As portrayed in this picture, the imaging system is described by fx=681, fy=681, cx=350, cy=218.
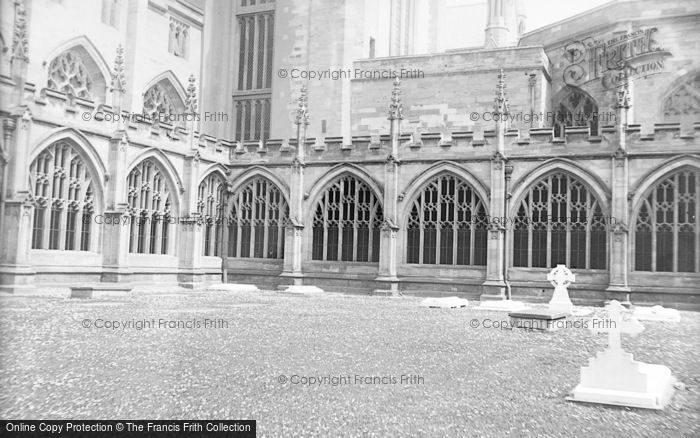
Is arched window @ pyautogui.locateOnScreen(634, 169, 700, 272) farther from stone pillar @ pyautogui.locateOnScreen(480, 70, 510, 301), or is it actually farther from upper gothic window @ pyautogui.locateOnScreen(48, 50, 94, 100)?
upper gothic window @ pyautogui.locateOnScreen(48, 50, 94, 100)

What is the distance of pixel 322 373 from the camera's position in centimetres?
828

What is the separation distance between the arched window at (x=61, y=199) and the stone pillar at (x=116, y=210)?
21.6 inches

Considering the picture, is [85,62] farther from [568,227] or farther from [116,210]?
[568,227]

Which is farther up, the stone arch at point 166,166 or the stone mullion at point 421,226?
the stone arch at point 166,166

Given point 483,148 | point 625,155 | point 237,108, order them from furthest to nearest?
point 237,108
point 483,148
point 625,155

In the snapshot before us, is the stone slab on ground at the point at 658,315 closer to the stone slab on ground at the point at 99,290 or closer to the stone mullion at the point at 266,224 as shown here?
the stone slab on ground at the point at 99,290

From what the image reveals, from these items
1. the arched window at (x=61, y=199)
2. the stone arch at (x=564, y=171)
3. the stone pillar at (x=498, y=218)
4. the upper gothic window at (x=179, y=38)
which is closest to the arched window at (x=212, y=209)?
the arched window at (x=61, y=199)

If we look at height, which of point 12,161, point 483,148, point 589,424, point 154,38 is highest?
point 154,38

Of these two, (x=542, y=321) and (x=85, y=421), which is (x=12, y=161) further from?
(x=85, y=421)

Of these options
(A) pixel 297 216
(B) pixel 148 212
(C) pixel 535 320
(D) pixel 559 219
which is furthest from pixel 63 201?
(D) pixel 559 219

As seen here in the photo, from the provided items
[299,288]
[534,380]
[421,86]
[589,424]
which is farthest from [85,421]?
[421,86]

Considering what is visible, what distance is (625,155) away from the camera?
68.4ft

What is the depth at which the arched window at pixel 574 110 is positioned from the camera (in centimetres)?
2778

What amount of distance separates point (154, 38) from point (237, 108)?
5.70 m
